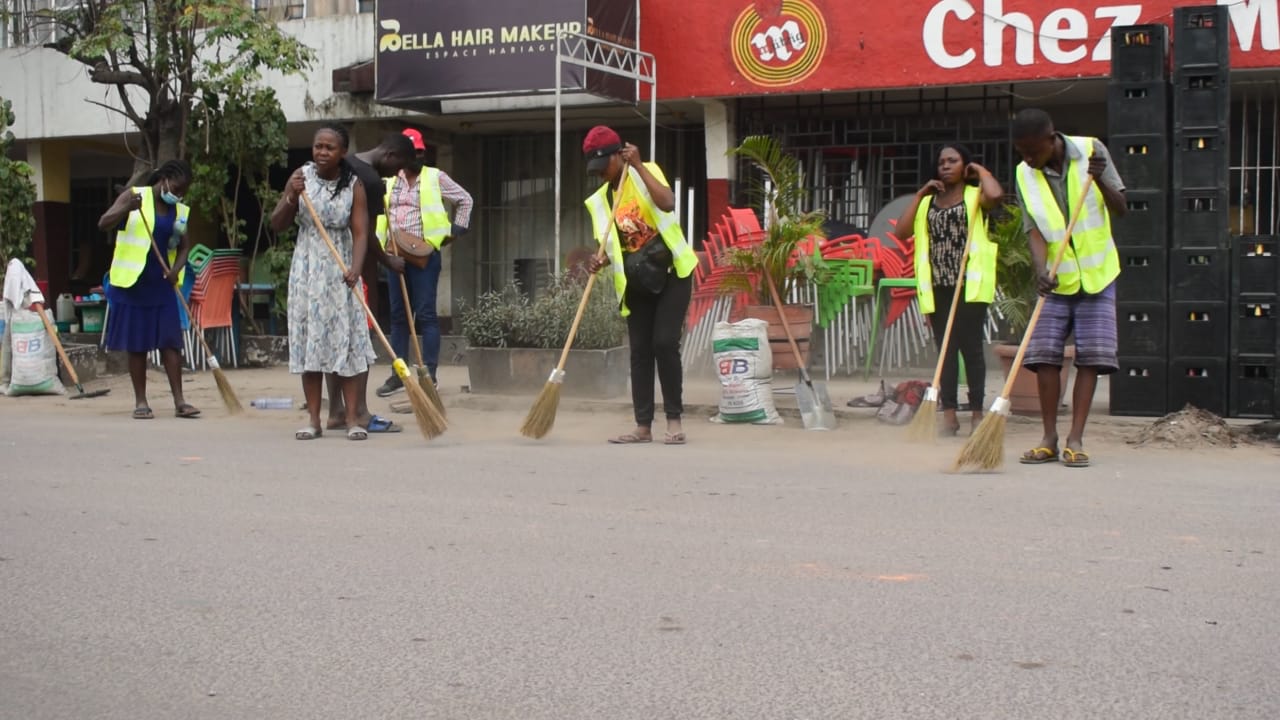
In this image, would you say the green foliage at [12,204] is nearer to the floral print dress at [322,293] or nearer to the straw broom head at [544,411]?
the floral print dress at [322,293]

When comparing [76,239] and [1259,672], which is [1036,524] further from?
[76,239]

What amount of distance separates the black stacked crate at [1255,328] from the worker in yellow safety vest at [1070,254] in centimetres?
173

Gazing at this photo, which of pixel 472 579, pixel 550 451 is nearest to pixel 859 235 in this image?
pixel 550 451

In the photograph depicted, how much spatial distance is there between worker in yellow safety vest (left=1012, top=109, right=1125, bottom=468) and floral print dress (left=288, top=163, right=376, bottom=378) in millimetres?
3877

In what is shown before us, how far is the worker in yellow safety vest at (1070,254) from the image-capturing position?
712 cm

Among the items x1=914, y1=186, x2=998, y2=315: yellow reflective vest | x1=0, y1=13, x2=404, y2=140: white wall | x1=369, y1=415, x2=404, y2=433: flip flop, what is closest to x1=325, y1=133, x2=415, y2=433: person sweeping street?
x1=369, y1=415, x2=404, y2=433: flip flop

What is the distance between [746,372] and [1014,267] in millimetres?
2127

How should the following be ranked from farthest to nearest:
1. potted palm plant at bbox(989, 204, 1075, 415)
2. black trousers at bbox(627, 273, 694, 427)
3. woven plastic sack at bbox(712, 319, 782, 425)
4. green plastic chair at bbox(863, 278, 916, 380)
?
green plastic chair at bbox(863, 278, 916, 380) → potted palm plant at bbox(989, 204, 1075, 415) → woven plastic sack at bbox(712, 319, 782, 425) → black trousers at bbox(627, 273, 694, 427)

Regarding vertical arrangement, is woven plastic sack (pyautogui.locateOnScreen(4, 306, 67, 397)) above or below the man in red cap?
below

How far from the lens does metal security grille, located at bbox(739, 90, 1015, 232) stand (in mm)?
13281

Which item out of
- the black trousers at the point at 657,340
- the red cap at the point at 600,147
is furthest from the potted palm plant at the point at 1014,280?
the red cap at the point at 600,147

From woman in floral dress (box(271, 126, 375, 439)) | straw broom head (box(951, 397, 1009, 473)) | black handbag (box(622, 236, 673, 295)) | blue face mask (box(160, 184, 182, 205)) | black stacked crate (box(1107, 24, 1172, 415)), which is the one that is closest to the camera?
straw broom head (box(951, 397, 1009, 473))

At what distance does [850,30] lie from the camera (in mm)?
12820

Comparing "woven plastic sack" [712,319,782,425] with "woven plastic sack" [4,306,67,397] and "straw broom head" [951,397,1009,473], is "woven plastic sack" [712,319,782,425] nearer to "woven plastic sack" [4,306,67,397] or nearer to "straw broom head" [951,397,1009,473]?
"straw broom head" [951,397,1009,473]
